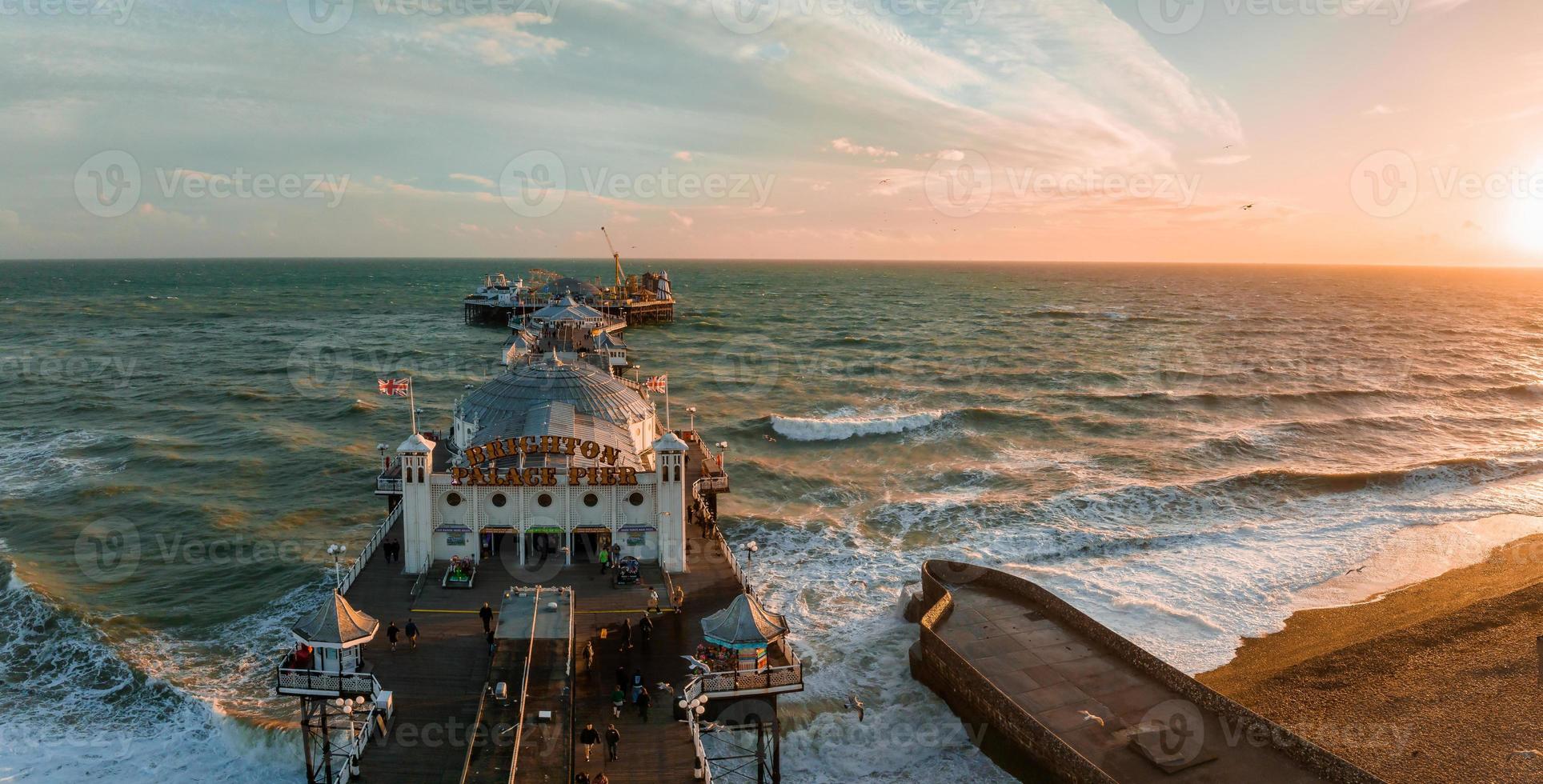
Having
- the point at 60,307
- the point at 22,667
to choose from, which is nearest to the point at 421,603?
the point at 22,667

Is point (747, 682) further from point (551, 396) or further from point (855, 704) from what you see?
point (551, 396)

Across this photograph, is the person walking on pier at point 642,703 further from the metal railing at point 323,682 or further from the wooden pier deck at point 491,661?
the metal railing at point 323,682

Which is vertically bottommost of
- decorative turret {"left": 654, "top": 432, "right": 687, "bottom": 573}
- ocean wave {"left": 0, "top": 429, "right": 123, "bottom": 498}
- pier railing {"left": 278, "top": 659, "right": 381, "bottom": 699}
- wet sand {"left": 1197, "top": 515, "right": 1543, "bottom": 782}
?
wet sand {"left": 1197, "top": 515, "right": 1543, "bottom": 782}

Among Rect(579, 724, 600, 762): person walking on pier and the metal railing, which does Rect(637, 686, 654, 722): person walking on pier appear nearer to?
Rect(579, 724, 600, 762): person walking on pier

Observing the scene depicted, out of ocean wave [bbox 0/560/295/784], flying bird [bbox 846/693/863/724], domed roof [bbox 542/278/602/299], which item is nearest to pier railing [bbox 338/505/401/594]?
ocean wave [bbox 0/560/295/784]

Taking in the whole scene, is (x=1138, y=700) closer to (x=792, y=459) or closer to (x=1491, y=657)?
(x=1491, y=657)

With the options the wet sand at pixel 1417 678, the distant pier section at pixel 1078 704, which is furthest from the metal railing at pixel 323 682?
the wet sand at pixel 1417 678
